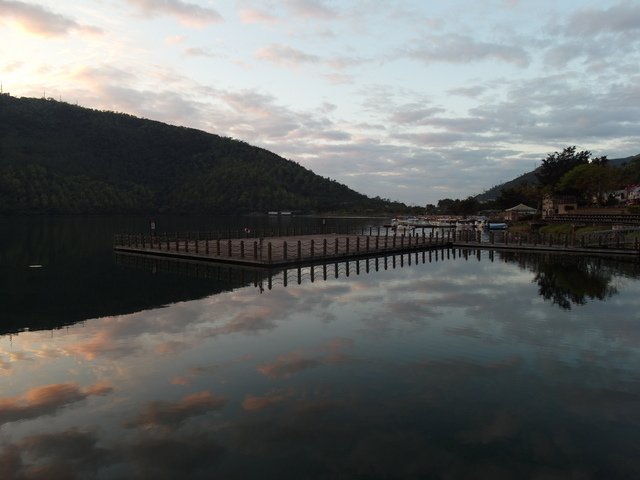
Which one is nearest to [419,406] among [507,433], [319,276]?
[507,433]

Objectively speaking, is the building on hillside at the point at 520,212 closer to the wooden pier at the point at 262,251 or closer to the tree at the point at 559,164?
the tree at the point at 559,164

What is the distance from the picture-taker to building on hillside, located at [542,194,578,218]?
7450 cm

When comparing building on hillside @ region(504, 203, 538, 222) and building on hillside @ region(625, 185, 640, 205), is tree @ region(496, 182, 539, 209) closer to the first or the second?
building on hillside @ region(504, 203, 538, 222)

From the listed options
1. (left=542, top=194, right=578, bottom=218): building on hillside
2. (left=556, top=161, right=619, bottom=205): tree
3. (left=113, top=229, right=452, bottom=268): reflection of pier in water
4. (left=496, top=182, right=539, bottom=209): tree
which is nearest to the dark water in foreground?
(left=113, top=229, right=452, bottom=268): reflection of pier in water

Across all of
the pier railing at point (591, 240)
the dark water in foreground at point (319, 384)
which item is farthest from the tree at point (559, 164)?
the dark water in foreground at point (319, 384)

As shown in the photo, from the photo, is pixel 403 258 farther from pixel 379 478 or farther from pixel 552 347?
pixel 379 478

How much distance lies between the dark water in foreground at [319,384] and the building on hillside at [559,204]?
5512 cm

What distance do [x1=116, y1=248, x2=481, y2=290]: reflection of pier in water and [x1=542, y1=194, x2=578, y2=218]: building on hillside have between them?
38.9 metres

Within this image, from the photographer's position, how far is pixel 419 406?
10766 millimetres

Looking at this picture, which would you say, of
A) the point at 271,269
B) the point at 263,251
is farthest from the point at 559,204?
the point at 271,269

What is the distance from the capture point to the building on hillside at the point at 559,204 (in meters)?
74.5

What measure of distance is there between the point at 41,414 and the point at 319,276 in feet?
68.7

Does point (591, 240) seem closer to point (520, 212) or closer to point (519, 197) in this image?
point (520, 212)

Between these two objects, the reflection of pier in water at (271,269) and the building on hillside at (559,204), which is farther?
the building on hillside at (559,204)
